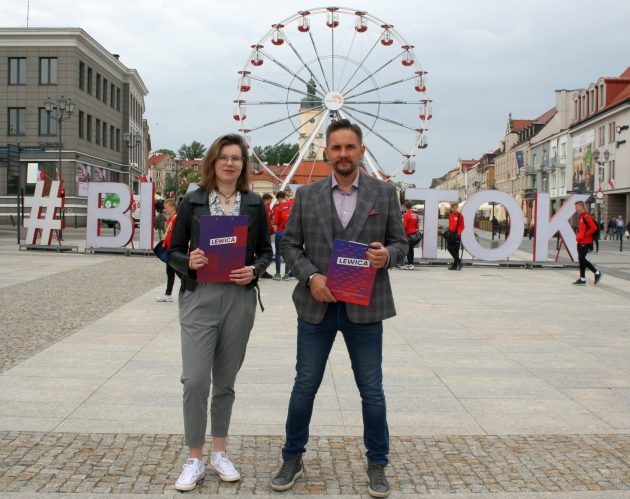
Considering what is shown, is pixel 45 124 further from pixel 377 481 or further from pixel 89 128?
pixel 377 481

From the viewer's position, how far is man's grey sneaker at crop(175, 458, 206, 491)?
3.95m

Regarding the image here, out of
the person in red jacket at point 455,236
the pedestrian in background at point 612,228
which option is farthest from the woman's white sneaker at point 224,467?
the pedestrian in background at point 612,228

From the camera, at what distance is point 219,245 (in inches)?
158

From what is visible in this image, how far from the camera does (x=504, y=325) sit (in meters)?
9.97

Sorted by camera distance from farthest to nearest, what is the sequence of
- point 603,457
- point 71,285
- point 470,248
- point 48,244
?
1. point 48,244
2. point 470,248
3. point 71,285
4. point 603,457

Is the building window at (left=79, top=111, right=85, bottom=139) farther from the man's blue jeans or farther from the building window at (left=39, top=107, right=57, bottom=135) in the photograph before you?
the man's blue jeans

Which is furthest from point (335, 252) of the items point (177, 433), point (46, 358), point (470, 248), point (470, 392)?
point (470, 248)

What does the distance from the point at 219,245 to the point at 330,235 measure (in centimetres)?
61

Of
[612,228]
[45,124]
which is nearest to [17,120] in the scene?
[45,124]

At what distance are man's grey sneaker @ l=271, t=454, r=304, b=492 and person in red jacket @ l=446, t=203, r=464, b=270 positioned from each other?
16.8m

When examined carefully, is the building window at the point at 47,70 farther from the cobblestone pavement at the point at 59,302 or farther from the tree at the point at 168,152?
the tree at the point at 168,152

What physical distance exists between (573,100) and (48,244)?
179 feet

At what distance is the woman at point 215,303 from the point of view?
13.2 ft

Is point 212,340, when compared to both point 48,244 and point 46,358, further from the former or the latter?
point 48,244
